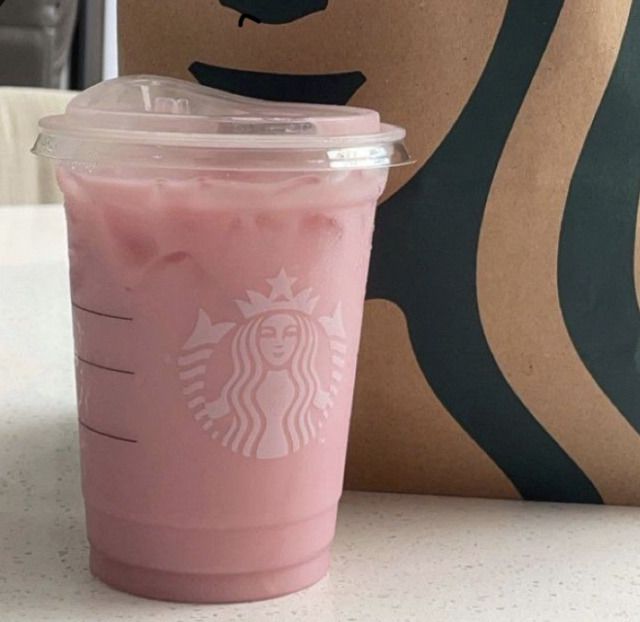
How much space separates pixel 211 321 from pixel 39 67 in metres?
2.62

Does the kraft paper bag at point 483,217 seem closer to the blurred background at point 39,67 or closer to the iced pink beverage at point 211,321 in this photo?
the iced pink beverage at point 211,321

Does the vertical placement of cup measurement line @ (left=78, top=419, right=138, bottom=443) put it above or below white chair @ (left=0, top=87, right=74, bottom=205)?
above

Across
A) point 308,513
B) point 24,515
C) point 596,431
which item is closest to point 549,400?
point 596,431

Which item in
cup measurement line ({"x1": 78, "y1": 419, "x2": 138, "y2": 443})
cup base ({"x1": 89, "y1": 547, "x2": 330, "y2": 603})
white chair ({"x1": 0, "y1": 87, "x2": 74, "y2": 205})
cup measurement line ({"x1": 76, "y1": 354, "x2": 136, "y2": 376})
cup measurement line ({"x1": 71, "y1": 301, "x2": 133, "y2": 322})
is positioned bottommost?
white chair ({"x1": 0, "y1": 87, "x2": 74, "y2": 205})

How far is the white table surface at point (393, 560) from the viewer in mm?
524

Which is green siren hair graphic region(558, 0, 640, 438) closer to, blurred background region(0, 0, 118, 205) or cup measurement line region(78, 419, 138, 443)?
cup measurement line region(78, 419, 138, 443)

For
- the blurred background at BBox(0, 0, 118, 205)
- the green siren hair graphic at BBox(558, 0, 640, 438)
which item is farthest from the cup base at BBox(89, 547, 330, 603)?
the blurred background at BBox(0, 0, 118, 205)

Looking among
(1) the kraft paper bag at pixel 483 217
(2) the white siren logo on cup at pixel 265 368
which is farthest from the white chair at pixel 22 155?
(2) the white siren logo on cup at pixel 265 368

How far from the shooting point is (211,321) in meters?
0.49

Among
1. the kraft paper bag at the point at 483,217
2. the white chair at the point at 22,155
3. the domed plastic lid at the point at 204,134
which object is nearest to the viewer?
the domed plastic lid at the point at 204,134

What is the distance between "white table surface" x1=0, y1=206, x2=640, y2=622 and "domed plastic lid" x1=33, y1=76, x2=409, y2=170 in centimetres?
21

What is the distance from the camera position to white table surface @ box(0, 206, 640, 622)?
52 centimetres

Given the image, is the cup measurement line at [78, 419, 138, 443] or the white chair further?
the white chair

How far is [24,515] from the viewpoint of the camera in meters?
0.63
